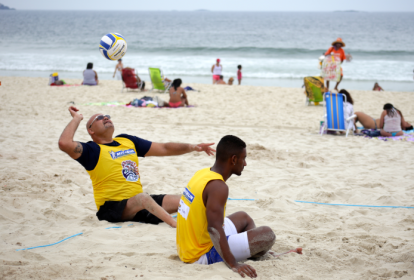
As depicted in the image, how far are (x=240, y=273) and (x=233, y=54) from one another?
1235 inches

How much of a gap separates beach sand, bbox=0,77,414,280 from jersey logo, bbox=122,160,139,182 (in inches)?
16.6

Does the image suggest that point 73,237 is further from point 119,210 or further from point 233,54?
point 233,54

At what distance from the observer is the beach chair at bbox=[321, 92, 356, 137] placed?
7308mm

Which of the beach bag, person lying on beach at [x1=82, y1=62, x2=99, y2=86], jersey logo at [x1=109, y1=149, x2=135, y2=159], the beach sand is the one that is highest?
person lying on beach at [x1=82, y1=62, x2=99, y2=86]

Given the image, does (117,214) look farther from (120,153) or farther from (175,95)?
(175,95)

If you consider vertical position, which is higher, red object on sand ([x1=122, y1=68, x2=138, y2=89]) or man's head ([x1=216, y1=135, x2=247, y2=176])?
red object on sand ([x1=122, y1=68, x2=138, y2=89])

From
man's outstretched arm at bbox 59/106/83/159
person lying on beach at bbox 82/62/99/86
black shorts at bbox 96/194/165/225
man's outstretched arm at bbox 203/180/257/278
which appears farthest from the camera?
person lying on beach at bbox 82/62/99/86

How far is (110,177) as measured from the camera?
126 inches

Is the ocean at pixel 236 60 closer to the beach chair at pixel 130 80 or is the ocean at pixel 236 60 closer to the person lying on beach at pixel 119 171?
the beach chair at pixel 130 80

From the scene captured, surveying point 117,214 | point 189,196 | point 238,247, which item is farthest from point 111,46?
point 238,247

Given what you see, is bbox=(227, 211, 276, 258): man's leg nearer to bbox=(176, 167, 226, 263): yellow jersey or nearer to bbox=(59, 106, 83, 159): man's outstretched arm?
bbox=(176, 167, 226, 263): yellow jersey

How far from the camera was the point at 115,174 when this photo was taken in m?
3.22

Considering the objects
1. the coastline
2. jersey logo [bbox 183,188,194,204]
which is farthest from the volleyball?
the coastline

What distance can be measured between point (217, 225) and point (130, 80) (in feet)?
36.7
